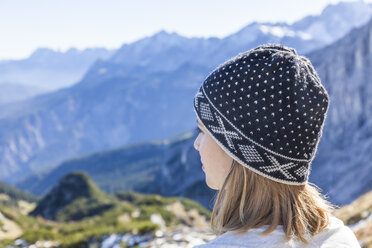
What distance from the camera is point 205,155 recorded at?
9.93 ft

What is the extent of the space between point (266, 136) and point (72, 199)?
3904 centimetres

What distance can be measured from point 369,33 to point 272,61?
89910 millimetres

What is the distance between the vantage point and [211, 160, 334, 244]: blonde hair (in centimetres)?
261

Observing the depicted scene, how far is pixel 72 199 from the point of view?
1532 inches

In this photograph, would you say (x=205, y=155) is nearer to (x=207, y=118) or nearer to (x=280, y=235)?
(x=207, y=118)

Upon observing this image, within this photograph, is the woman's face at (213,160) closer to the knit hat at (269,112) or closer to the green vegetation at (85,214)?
the knit hat at (269,112)

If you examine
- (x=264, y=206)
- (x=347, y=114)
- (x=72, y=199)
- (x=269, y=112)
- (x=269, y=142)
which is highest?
(x=269, y=112)

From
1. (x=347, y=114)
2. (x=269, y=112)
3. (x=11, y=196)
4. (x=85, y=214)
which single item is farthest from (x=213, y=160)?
(x=347, y=114)

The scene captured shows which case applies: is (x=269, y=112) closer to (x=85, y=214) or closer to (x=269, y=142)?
(x=269, y=142)

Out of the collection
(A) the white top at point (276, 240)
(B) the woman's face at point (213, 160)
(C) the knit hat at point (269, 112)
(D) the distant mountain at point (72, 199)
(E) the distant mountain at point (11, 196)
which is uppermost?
(C) the knit hat at point (269, 112)

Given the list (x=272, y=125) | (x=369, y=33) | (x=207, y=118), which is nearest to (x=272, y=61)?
(x=272, y=125)

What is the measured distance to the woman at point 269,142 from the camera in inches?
105

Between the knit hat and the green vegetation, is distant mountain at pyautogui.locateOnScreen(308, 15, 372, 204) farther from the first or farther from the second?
the knit hat

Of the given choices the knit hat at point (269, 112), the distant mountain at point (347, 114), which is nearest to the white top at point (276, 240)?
the knit hat at point (269, 112)
